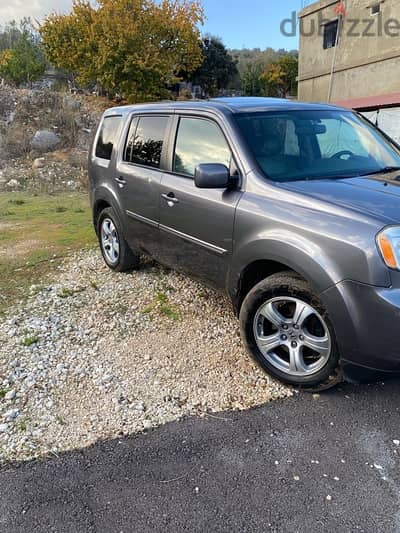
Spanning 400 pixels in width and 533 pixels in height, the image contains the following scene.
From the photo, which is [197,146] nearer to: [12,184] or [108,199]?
[108,199]

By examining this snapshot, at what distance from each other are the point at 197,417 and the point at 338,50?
24.4 m

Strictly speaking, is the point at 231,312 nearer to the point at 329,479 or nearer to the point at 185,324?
the point at 185,324

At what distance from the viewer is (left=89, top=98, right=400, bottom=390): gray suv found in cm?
241

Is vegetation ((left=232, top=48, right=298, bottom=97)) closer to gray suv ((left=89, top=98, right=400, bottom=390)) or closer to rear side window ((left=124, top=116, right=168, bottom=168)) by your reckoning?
rear side window ((left=124, top=116, right=168, bottom=168))

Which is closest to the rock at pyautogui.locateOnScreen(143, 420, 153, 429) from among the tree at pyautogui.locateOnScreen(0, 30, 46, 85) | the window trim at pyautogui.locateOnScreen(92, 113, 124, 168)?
the window trim at pyautogui.locateOnScreen(92, 113, 124, 168)

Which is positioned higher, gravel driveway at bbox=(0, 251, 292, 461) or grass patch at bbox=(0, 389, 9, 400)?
gravel driveway at bbox=(0, 251, 292, 461)

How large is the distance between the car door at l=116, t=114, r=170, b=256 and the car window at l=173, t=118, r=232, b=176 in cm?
24

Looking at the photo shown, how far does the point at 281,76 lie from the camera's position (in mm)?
50719

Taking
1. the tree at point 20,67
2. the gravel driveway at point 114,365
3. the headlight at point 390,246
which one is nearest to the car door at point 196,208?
the gravel driveway at point 114,365

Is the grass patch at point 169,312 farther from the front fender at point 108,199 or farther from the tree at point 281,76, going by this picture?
the tree at point 281,76

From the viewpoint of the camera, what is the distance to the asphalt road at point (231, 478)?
201 cm

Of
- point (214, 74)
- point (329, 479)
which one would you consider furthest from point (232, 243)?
point (214, 74)

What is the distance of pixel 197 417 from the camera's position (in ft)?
8.98

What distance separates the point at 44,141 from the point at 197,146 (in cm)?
1542
